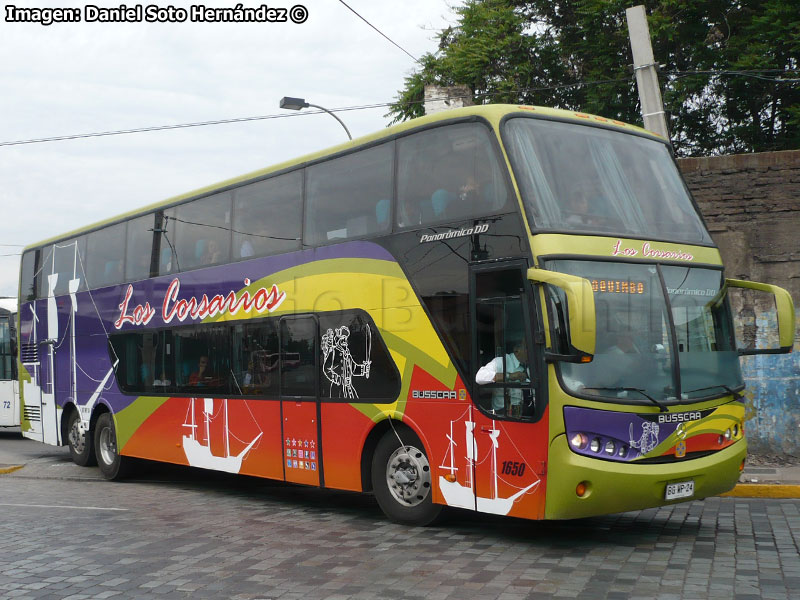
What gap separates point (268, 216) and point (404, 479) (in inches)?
146

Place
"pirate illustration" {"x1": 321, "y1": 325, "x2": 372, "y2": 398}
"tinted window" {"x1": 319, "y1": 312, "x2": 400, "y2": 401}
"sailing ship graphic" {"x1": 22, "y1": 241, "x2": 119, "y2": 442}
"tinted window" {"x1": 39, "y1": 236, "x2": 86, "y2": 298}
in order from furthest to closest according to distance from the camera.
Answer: "tinted window" {"x1": 39, "y1": 236, "x2": 86, "y2": 298} < "sailing ship graphic" {"x1": 22, "y1": 241, "x2": 119, "y2": 442} < "pirate illustration" {"x1": 321, "y1": 325, "x2": 372, "y2": 398} < "tinted window" {"x1": 319, "y1": 312, "x2": 400, "y2": 401}

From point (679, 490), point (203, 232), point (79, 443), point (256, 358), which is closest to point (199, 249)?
point (203, 232)

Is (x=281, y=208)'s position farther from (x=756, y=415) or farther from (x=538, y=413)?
(x=756, y=415)

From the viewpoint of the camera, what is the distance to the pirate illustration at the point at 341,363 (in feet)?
32.6

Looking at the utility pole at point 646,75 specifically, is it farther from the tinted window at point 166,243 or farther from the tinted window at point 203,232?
the tinted window at point 166,243

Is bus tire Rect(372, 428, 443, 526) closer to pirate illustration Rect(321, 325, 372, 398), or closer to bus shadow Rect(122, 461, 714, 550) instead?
bus shadow Rect(122, 461, 714, 550)

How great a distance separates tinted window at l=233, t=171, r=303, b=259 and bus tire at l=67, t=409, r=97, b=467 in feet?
18.7

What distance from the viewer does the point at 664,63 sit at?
86.2 ft

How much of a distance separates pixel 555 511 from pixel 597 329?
1.50 m

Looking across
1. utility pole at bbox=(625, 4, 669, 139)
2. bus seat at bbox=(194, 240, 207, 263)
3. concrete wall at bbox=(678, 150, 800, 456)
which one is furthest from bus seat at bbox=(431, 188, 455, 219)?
concrete wall at bbox=(678, 150, 800, 456)

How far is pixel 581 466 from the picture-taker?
7.71 m

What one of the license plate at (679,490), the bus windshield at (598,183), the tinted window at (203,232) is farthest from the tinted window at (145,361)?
the license plate at (679,490)

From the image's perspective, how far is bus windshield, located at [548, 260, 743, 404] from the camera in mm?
7914

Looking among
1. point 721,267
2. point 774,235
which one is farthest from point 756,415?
point 721,267
